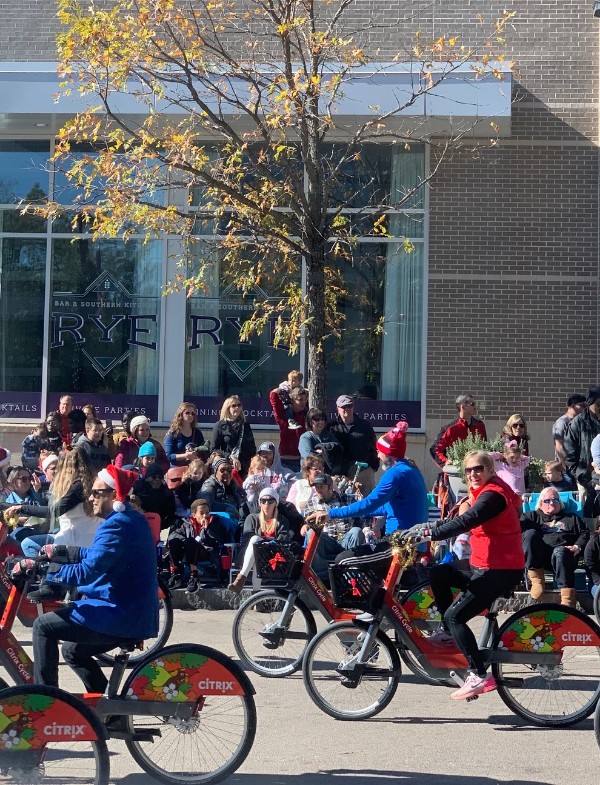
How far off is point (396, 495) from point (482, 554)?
1.03 m

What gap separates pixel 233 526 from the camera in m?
11.1

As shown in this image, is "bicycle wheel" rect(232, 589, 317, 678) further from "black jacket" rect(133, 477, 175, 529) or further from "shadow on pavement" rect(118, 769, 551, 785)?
"black jacket" rect(133, 477, 175, 529)

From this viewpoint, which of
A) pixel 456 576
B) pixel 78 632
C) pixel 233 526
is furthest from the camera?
pixel 233 526

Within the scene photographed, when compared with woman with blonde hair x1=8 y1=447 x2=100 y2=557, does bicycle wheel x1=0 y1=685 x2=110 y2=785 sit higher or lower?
lower

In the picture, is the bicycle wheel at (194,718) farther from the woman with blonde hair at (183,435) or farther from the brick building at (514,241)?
the brick building at (514,241)

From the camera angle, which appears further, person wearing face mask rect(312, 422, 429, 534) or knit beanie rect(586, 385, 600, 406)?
knit beanie rect(586, 385, 600, 406)

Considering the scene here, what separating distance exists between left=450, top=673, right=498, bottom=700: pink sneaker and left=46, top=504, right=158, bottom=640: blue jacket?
2.32m

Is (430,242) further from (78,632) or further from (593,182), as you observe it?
(78,632)

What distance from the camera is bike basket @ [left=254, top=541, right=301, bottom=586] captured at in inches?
313

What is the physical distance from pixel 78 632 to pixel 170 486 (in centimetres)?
645

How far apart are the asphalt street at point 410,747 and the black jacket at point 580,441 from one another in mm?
5776

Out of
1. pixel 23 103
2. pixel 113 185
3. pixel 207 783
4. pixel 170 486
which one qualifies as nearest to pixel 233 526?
pixel 170 486

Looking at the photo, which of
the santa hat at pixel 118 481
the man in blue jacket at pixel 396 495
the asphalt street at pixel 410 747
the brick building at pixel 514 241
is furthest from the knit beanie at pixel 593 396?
the santa hat at pixel 118 481

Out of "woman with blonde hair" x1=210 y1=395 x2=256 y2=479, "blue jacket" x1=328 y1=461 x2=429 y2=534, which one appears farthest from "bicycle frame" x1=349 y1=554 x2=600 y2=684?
"woman with blonde hair" x1=210 y1=395 x2=256 y2=479
